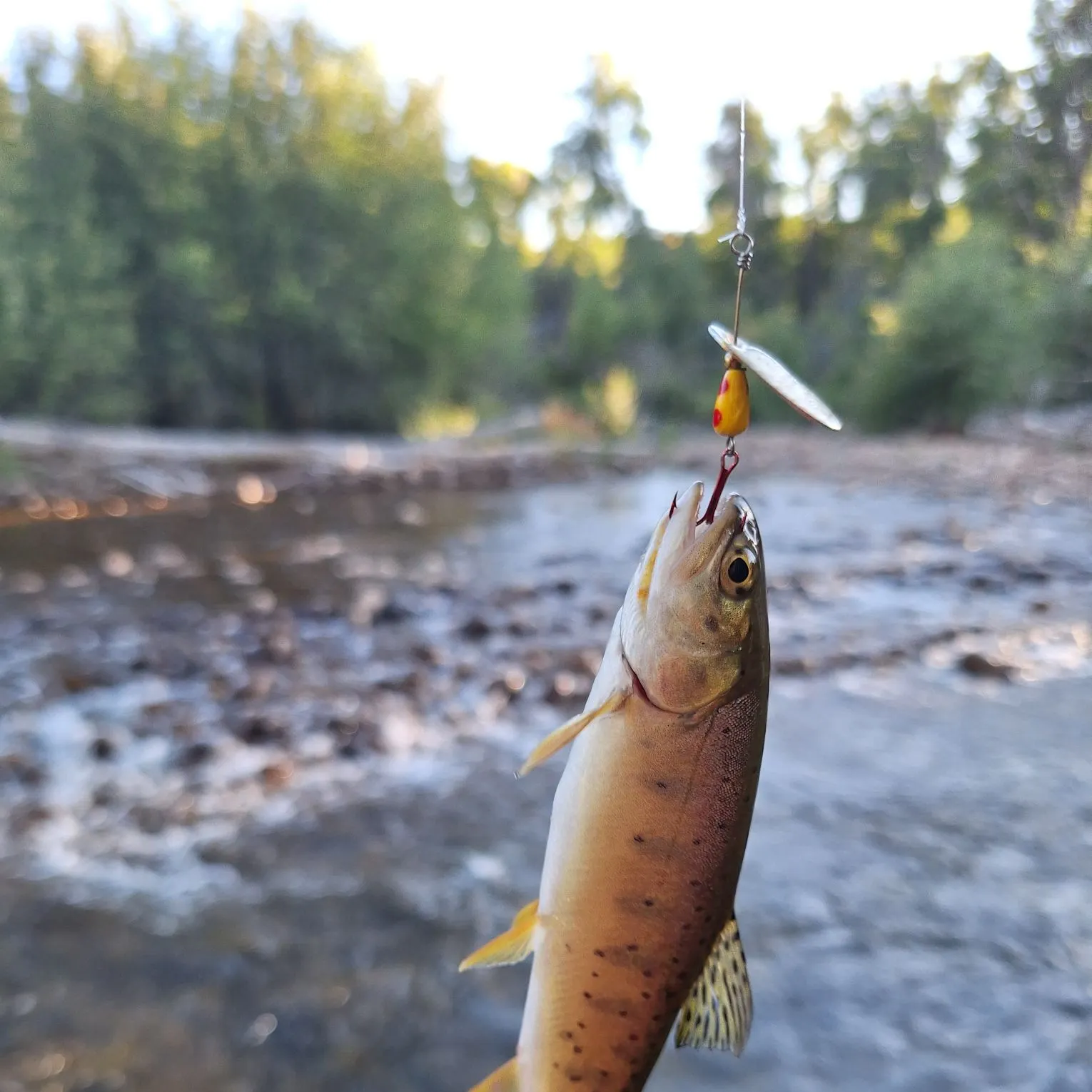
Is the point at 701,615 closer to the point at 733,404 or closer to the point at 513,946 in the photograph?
the point at 733,404

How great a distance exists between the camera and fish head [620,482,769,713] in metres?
1.29

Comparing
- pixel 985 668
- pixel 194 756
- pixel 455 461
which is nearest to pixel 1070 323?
pixel 455 461

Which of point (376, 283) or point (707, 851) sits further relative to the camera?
point (376, 283)

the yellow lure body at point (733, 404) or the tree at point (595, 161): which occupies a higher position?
the tree at point (595, 161)

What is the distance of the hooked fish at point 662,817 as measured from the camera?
128 centimetres

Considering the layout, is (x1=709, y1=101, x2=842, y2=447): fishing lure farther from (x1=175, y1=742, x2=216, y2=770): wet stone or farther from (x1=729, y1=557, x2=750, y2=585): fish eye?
(x1=175, y1=742, x2=216, y2=770): wet stone

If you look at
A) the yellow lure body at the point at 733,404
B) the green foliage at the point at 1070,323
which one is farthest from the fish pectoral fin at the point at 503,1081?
the green foliage at the point at 1070,323

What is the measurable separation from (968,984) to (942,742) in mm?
2232

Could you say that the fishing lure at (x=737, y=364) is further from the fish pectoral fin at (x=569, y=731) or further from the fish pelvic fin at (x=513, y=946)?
the fish pelvic fin at (x=513, y=946)

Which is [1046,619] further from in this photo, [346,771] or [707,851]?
[707,851]

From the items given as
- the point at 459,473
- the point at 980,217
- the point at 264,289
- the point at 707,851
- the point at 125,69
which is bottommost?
the point at 459,473

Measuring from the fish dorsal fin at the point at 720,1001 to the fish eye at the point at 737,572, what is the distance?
490 millimetres

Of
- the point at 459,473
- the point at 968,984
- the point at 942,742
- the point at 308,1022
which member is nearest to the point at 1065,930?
the point at 968,984

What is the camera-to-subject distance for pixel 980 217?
1284 inches
